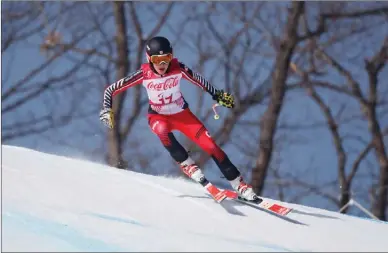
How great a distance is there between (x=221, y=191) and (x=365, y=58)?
800 centimetres

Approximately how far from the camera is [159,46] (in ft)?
14.1

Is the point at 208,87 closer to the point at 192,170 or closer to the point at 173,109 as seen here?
the point at 173,109

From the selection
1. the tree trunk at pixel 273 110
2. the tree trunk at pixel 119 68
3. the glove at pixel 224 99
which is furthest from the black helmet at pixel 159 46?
the tree trunk at pixel 119 68

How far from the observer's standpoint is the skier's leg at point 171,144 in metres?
4.68

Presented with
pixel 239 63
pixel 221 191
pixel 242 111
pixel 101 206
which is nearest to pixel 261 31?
pixel 239 63

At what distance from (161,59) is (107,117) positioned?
630 millimetres

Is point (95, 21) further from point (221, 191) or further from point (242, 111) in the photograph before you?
point (221, 191)

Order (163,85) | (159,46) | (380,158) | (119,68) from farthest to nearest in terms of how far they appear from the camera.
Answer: (380,158) → (119,68) → (163,85) → (159,46)

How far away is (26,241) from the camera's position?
2.79 meters

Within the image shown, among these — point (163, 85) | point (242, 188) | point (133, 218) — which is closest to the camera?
point (133, 218)

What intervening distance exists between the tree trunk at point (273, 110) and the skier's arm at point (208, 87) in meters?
4.86

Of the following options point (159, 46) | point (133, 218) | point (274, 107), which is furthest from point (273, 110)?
point (133, 218)

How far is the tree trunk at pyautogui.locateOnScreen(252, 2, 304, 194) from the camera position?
9445 millimetres

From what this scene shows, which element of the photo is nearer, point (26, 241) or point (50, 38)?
point (26, 241)
